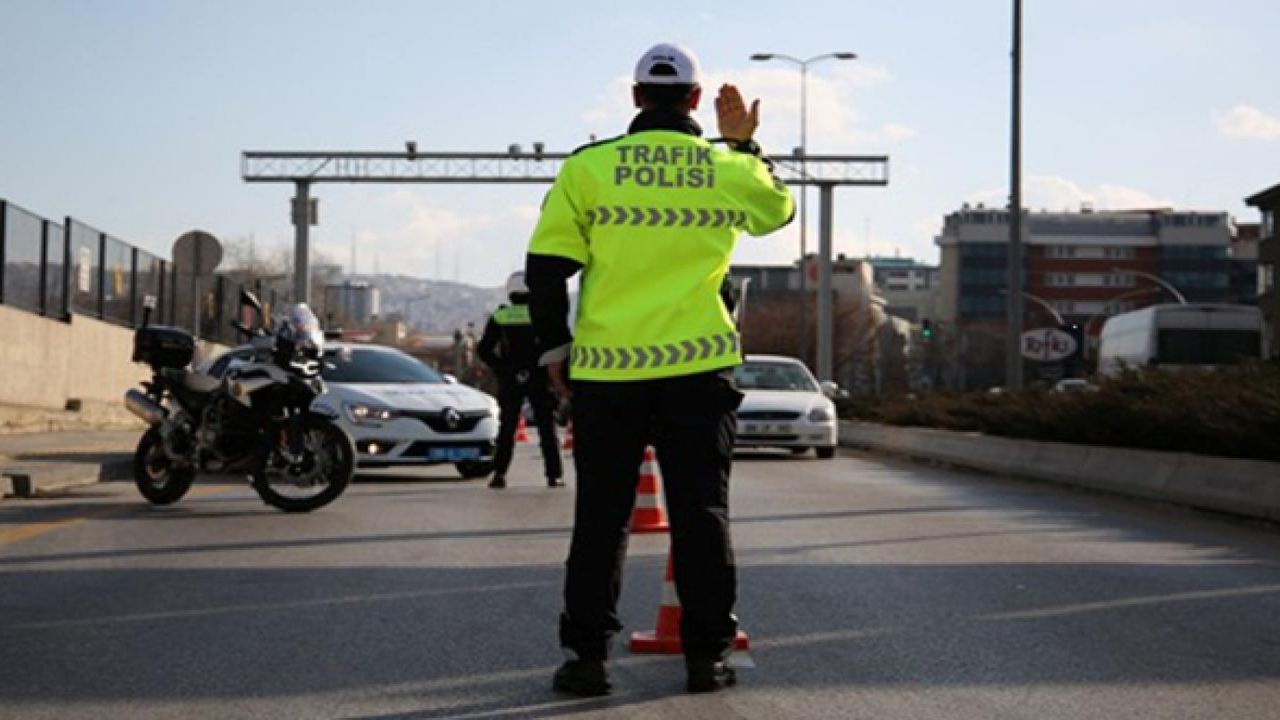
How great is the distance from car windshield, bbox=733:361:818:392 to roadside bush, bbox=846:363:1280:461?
2.50m

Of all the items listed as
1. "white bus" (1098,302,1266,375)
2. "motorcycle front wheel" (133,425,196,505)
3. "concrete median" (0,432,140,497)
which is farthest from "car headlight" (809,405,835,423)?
"white bus" (1098,302,1266,375)

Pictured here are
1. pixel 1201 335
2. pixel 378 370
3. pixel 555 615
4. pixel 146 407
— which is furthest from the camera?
pixel 1201 335

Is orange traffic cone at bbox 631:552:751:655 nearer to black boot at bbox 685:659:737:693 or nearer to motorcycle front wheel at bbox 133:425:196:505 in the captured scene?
black boot at bbox 685:659:737:693

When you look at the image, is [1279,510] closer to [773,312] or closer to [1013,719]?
[1013,719]

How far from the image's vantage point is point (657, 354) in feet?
21.4

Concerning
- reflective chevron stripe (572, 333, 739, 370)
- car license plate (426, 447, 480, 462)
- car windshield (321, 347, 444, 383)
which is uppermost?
car windshield (321, 347, 444, 383)

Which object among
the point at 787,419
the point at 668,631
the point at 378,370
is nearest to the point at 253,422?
the point at 378,370

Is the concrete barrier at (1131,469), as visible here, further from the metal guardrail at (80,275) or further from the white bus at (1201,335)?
the white bus at (1201,335)

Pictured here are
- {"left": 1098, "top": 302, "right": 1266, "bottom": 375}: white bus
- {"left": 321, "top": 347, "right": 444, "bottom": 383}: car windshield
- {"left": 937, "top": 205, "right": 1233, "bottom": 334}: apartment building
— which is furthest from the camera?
{"left": 937, "top": 205, "right": 1233, "bottom": 334}: apartment building

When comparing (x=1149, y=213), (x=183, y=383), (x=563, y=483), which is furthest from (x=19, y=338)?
(x=1149, y=213)

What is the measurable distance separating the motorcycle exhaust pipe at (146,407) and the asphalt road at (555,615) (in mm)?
691

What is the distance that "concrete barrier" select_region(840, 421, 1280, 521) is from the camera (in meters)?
15.5

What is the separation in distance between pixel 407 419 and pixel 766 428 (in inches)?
361

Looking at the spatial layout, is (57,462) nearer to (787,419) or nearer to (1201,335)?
(787,419)
